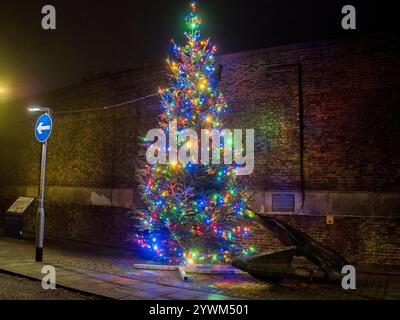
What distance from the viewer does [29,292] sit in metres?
6.57

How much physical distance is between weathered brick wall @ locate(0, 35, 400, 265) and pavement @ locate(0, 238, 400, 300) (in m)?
1.52

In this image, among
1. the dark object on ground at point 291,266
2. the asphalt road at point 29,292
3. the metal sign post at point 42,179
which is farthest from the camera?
the metal sign post at point 42,179

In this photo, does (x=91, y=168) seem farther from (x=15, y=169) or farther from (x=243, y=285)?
(x=243, y=285)

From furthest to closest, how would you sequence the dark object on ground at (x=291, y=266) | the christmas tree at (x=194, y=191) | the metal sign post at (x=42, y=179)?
the metal sign post at (x=42, y=179), the christmas tree at (x=194, y=191), the dark object on ground at (x=291, y=266)

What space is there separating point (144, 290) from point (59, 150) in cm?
1002

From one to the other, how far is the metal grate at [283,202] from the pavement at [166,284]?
2.43m

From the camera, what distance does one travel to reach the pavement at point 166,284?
646cm

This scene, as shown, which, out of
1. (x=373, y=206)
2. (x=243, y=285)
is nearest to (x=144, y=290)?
(x=243, y=285)

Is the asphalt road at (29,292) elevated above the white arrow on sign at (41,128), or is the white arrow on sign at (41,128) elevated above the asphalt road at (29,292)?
the white arrow on sign at (41,128)

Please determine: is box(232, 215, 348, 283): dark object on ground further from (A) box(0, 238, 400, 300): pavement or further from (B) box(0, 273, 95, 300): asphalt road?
(B) box(0, 273, 95, 300): asphalt road

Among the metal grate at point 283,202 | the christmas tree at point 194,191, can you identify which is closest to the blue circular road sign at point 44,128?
the christmas tree at point 194,191

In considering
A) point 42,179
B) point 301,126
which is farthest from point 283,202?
point 42,179

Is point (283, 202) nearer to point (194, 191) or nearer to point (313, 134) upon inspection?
point (313, 134)

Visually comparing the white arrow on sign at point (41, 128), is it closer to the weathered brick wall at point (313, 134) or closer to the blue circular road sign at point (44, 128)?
the blue circular road sign at point (44, 128)
